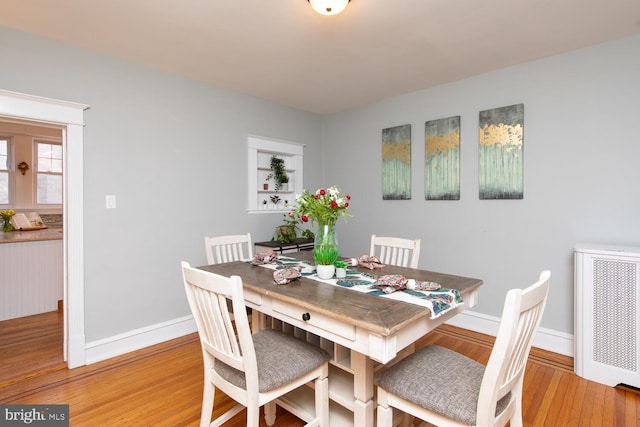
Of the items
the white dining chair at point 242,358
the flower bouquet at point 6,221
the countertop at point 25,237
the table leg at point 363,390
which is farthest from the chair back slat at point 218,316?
the flower bouquet at point 6,221

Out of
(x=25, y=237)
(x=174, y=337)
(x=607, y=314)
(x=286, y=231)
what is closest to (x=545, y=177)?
(x=607, y=314)

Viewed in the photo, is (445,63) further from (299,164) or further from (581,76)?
(299,164)

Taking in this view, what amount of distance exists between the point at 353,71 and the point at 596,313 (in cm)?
263

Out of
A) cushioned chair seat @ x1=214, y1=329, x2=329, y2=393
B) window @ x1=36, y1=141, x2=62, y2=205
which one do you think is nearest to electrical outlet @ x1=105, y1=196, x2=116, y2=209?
cushioned chair seat @ x1=214, y1=329, x2=329, y2=393

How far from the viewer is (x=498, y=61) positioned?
2.76 meters

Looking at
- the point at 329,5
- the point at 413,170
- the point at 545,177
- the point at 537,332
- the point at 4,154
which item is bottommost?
the point at 537,332

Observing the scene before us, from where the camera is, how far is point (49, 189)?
4.89 meters

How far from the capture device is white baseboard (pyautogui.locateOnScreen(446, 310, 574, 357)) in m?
2.64

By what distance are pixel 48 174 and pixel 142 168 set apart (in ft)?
10.6

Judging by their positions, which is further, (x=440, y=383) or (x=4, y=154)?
(x=4, y=154)

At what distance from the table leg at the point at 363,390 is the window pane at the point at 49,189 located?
215 inches

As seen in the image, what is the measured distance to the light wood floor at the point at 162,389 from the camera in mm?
1895

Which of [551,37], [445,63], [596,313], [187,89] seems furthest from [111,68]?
[596,313]

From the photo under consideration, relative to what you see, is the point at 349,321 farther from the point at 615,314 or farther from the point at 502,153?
the point at 502,153
